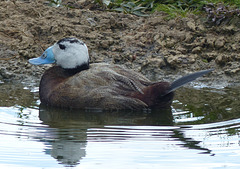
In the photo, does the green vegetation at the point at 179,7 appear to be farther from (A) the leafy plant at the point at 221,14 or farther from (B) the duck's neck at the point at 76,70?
(B) the duck's neck at the point at 76,70

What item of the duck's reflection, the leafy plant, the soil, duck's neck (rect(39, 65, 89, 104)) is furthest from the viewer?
the leafy plant

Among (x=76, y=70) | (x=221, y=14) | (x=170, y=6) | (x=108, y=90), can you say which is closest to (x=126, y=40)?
(x=170, y=6)

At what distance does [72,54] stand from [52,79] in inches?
15.6

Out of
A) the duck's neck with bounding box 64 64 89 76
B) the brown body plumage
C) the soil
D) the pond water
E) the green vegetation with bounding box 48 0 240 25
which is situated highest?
the green vegetation with bounding box 48 0 240 25

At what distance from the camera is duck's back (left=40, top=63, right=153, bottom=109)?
22.2ft

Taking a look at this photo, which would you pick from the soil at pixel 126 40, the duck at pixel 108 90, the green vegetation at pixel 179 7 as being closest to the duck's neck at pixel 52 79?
the duck at pixel 108 90

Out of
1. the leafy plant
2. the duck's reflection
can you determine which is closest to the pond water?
the duck's reflection

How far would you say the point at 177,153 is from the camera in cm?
512

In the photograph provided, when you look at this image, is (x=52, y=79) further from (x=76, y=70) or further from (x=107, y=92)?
(x=107, y=92)

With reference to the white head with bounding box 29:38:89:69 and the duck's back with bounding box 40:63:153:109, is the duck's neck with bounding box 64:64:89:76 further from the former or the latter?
the duck's back with bounding box 40:63:153:109

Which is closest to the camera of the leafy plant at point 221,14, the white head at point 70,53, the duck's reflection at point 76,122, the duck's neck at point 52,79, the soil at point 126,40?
the duck's reflection at point 76,122

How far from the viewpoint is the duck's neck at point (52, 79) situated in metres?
7.05

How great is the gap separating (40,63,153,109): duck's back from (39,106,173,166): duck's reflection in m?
0.10

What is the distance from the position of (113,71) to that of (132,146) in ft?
5.95
